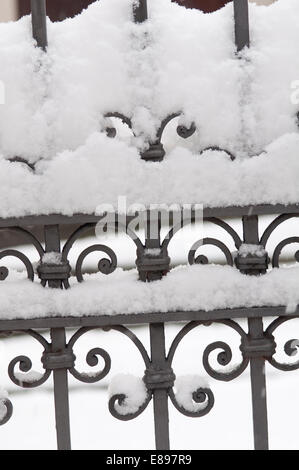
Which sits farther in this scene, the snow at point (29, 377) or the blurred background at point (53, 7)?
the blurred background at point (53, 7)

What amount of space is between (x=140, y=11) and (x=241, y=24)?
216 mm

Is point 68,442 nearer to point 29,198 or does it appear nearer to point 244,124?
point 29,198

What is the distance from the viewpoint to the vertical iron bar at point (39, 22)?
138cm

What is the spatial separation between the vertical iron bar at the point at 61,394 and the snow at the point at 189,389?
0.25m

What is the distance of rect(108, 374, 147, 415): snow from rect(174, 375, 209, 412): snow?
0.08m

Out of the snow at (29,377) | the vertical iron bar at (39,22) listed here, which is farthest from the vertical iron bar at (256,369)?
the vertical iron bar at (39,22)

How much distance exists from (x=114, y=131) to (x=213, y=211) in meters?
0.27

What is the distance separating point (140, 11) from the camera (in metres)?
1.38

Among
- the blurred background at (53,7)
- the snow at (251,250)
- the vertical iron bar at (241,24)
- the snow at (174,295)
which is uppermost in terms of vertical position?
the blurred background at (53,7)

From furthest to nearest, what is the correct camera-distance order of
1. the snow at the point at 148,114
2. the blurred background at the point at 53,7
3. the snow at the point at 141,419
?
the blurred background at the point at 53,7
the snow at the point at 141,419
the snow at the point at 148,114

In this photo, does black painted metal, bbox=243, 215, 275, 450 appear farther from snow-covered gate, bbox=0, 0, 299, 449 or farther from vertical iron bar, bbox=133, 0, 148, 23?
vertical iron bar, bbox=133, 0, 148, 23

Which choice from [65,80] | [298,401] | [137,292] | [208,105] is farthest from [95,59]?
[298,401]

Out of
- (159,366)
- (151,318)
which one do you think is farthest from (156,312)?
(159,366)

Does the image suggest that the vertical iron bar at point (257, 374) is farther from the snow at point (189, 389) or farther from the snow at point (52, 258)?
the snow at point (52, 258)
